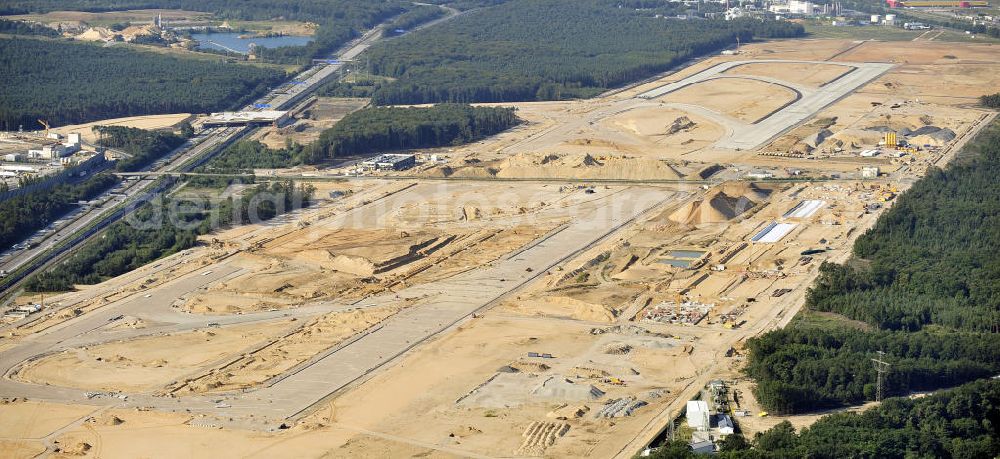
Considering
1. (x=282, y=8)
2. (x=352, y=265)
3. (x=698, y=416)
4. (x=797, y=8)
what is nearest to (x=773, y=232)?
(x=352, y=265)

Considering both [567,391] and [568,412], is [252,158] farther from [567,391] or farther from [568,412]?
[568,412]

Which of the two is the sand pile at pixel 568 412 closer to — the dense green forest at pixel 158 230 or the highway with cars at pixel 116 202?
the dense green forest at pixel 158 230

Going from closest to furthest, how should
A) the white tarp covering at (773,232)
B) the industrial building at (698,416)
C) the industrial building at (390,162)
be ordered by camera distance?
the industrial building at (698,416), the white tarp covering at (773,232), the industrial building at (390,162)

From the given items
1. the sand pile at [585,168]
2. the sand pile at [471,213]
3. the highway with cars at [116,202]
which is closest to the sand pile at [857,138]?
the sand pile at [585,168]

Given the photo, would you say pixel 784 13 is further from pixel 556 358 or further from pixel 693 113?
pixel 556 358

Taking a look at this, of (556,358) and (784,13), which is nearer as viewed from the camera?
(556,358)

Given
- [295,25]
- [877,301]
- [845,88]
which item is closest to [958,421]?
[877,301]

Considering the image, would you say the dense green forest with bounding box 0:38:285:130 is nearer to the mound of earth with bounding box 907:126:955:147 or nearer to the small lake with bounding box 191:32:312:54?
the small lake with bounding box 191:32:312:54
